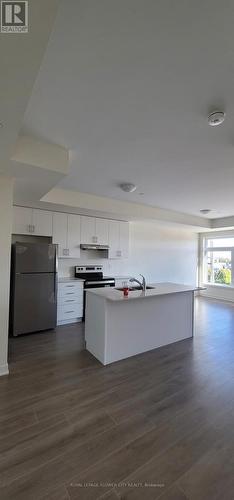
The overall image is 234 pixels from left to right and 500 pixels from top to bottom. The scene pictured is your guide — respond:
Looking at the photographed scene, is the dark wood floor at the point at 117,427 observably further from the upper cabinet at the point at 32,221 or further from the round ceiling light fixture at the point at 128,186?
the round ceiling light fixture at the point at 128,186

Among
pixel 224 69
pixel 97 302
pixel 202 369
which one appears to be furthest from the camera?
pixel 97 302

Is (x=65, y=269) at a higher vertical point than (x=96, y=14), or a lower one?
lower

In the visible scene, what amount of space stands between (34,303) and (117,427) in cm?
262

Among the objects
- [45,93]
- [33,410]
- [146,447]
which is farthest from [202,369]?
[45,93]

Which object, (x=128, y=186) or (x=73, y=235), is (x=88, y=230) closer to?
(x=73, y=235)

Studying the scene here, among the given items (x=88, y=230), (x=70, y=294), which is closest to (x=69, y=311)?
(x=70, y=294)

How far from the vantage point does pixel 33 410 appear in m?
2.04

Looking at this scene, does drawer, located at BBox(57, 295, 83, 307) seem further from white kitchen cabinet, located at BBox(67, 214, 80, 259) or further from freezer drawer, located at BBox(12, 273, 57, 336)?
white kitchen cabinet, located at BBox(67, 214, 80, 259)

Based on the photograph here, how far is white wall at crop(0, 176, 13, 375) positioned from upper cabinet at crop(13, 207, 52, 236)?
1.64m

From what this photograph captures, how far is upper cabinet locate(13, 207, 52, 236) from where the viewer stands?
4266mm

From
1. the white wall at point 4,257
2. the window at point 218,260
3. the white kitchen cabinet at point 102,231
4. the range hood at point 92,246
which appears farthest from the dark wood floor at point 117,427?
the window at point 218,260

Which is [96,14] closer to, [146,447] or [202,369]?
[146,447]

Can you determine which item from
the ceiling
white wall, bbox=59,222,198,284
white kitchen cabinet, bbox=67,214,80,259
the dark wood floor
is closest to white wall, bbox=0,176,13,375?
the dark wood floor

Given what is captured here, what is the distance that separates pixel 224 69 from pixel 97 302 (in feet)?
8.90
